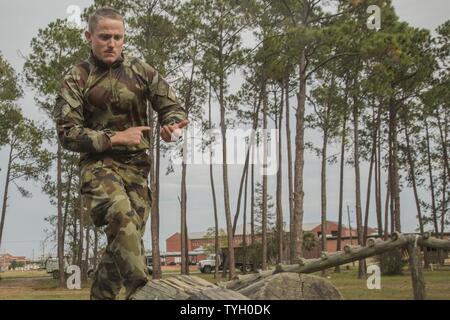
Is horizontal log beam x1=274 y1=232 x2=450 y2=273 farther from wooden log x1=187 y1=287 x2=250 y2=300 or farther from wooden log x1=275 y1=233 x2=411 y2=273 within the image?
wooden log x1=187 y1=287 x2=250 y2=300

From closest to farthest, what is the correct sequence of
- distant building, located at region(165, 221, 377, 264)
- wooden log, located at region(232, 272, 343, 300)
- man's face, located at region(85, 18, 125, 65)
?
man's face, located at region(85, 18, 125, 65) → wooden log, located at region(232, 272, 343, 300) → distant building, located at region(165, 221, 377, 264)

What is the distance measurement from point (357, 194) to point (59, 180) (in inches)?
650

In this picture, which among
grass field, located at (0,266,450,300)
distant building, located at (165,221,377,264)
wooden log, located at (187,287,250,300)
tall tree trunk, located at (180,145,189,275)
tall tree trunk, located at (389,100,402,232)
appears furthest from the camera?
distant building, located at (165,221,377,264)

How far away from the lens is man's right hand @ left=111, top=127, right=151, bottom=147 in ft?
9.76

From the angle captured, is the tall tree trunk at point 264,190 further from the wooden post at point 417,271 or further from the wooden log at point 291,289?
the wooden log at point 291,289

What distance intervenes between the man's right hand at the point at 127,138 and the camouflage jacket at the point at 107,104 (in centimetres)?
3

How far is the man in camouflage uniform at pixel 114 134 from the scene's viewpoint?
2953mm

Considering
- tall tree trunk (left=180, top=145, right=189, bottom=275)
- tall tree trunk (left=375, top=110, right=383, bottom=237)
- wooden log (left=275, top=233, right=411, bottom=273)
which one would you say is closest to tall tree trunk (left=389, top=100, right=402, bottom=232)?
tall tree trunk (left=375, top=110, right=383, bottom=237)

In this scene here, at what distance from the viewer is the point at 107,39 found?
316 centimetres

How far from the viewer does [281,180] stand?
127 ft

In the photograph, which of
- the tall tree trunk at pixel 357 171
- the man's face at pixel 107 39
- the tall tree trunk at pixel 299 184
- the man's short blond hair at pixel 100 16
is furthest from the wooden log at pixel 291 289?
the tall tree trunk at pixel 357 171

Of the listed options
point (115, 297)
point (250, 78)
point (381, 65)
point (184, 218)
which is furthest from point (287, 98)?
point (115, 297)

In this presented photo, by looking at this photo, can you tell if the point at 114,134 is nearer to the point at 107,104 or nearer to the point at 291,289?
the point at 107,104
